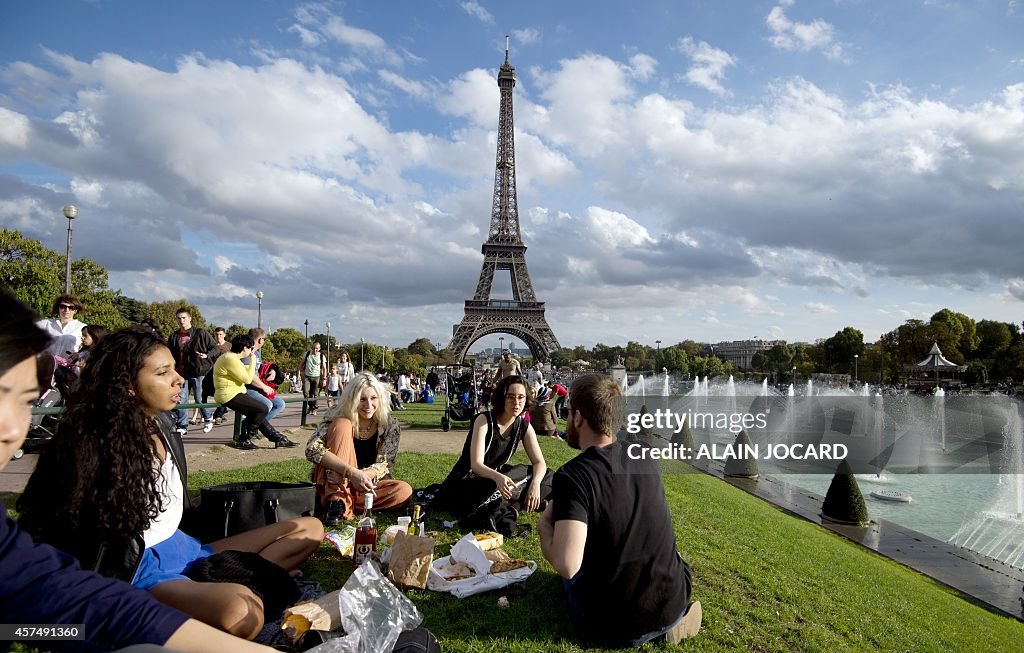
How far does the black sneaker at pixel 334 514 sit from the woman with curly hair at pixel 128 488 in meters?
1.93

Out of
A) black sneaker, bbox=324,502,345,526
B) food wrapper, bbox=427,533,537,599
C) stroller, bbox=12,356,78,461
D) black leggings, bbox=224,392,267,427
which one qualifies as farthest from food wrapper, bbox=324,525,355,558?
black leggings, bbox=224,392,267,427

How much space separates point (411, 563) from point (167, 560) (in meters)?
1.50

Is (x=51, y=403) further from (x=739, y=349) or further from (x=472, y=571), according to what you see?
(x=739, y=349)

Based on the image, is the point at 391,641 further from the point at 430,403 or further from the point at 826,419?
the point at 826,419

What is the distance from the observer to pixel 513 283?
58.8 meters

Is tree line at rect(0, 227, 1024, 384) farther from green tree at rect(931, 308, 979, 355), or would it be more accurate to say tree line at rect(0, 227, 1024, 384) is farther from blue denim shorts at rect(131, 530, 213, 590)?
blue denim shorts at rect(131, 530, 213, 590)

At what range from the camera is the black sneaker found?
16.4ft

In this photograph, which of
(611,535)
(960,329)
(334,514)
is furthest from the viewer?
(960,329)

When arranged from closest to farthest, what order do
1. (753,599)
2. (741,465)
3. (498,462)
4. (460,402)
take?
(753,599) < (498,462) < (741,465) < (460,402)

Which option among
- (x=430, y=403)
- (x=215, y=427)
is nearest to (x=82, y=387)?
(x=215, y=427)

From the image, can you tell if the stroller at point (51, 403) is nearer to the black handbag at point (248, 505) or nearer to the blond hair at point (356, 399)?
the blond hair at point (356, 399)

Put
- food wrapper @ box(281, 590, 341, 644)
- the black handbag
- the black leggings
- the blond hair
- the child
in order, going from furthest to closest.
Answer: the child
the black leggings
the blond hair
the black handbag
food wrapper @ box(281, 590, 341, 644)

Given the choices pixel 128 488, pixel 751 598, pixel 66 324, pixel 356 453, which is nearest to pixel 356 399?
pixel 356 453

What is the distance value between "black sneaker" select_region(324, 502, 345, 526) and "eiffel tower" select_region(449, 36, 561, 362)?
4797 centimetres
